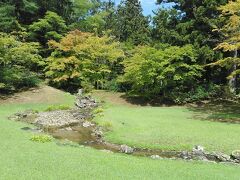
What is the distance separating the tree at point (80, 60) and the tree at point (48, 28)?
13.1ft

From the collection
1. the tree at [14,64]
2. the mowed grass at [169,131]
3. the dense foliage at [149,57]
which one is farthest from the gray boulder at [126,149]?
the tree at [14,64]

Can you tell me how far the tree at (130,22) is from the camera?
5984cm

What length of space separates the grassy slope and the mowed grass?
→ 3335 millimetres

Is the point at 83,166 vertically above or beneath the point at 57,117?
above

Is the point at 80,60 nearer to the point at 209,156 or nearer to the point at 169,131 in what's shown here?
the point at 169,131

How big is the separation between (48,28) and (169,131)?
29447 mm

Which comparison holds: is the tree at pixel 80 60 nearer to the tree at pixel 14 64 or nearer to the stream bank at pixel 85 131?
the tree at pixel 14 64

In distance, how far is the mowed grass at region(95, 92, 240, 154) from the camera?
18520 millimetres

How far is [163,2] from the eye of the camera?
127 feet

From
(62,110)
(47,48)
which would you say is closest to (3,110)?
(62,110)

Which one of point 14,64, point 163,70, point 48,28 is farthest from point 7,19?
point 163,70

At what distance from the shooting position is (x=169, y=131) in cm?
2120

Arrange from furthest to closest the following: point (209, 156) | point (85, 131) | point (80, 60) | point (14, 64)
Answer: point (80, 60) → point (14, 64) → point (85, 131) → point (209, 156)

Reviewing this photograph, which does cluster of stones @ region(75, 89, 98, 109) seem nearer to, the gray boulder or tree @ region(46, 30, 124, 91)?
tree @ region(46, 30, 124, 91)
